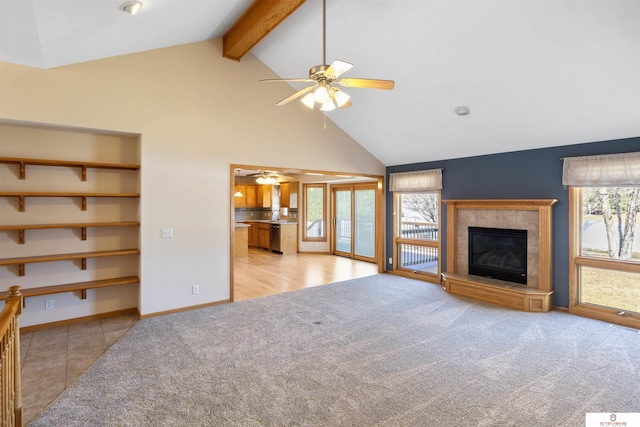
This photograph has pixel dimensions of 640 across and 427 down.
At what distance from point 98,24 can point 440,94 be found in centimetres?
391

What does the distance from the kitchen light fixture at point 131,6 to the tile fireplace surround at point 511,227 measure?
5059 mm

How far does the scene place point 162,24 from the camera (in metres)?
3.51

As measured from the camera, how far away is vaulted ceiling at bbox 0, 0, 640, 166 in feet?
9.42

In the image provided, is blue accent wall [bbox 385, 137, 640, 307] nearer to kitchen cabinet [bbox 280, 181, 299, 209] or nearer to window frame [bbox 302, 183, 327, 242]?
window frame [bbox 302, 183, 327, 242]

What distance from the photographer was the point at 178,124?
435 cm

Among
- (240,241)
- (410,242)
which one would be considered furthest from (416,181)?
(240,241)

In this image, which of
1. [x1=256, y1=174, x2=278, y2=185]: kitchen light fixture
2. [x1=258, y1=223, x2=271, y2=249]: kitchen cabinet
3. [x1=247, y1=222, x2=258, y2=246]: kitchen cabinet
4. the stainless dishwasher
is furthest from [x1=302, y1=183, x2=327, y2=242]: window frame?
[x1=247, y1=222, x2=258, y2=246]: kitchen cabinet

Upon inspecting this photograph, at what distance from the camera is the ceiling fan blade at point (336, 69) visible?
8.23 feet

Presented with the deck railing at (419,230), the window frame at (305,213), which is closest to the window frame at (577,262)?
the deck railing at (419,230)

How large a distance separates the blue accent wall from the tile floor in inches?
216

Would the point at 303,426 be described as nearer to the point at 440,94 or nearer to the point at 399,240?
the point at 440,94

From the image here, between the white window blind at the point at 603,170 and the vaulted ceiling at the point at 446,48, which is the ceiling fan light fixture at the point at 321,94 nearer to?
the vaulted ceiling at the point at 446,48

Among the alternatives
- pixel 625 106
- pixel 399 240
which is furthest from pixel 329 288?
pixel 625 106

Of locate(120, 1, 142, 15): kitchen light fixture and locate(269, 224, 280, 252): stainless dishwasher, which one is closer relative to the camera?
locate(120, 1, 142, 15): kitchen light fixture
